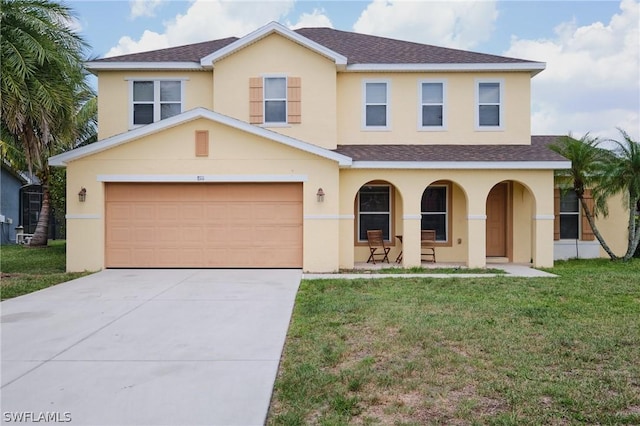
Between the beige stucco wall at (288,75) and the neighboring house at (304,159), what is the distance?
0.14ft

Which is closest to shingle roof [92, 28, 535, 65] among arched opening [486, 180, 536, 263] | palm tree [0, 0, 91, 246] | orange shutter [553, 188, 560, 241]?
palm tree [0, 0, 91, 246]

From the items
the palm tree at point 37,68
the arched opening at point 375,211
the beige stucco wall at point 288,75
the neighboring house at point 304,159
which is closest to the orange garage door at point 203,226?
the neighboring house at point 304,159

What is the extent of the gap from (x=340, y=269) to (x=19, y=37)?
9764 millimetres

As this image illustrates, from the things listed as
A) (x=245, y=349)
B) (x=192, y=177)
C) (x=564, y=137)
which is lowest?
(x=245, y=349)

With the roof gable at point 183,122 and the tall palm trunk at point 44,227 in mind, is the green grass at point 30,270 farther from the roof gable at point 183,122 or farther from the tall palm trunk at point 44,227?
the roof gable at point 183,122

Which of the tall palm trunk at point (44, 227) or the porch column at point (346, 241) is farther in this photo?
the tall palm trunk at point (44, 227)

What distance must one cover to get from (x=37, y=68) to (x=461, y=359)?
475 inches

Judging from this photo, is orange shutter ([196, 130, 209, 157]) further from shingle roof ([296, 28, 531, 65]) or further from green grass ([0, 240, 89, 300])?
shingle roof ([296, 28, 531, 65])

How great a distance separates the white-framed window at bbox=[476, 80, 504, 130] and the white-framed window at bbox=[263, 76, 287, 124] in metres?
6.01

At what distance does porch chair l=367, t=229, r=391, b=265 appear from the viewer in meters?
15.0

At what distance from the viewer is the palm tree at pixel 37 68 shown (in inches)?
456

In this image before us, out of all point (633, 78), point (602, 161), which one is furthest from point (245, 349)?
point (633, 78)

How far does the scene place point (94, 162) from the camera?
44.0 ft

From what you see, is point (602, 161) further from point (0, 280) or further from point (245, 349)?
point (0, 280)
